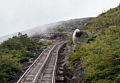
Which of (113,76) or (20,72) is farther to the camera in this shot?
(20,72)

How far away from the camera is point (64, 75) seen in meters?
27.1

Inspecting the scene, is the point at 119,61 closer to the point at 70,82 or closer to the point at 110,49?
the point at 110,49

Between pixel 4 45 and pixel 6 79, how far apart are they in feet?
59.4

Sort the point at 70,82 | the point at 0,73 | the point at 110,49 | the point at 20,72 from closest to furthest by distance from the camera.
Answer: the point at 110,49 → the point at 70,82 → the point at 0,73 → the point at 20,72

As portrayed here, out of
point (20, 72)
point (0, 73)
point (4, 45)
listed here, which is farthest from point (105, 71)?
point (4, 45)

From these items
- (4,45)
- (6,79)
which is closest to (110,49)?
(6,79)

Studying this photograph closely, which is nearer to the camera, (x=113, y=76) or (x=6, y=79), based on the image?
(x=113, y=76)

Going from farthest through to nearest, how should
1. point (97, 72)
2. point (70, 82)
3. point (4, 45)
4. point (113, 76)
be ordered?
1. point (4, 45)
2. point (70, 82)
3. point (97, 72)
4. point (113, 76)

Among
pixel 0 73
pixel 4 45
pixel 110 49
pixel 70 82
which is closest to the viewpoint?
pixel 110 49

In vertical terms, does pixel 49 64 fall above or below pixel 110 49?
below

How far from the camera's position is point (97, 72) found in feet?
63.0

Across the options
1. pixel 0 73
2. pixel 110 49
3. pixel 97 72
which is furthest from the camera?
pixel 0 73

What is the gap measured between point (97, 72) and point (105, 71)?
59cm

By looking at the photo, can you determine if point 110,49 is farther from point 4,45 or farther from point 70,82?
point 4,45
